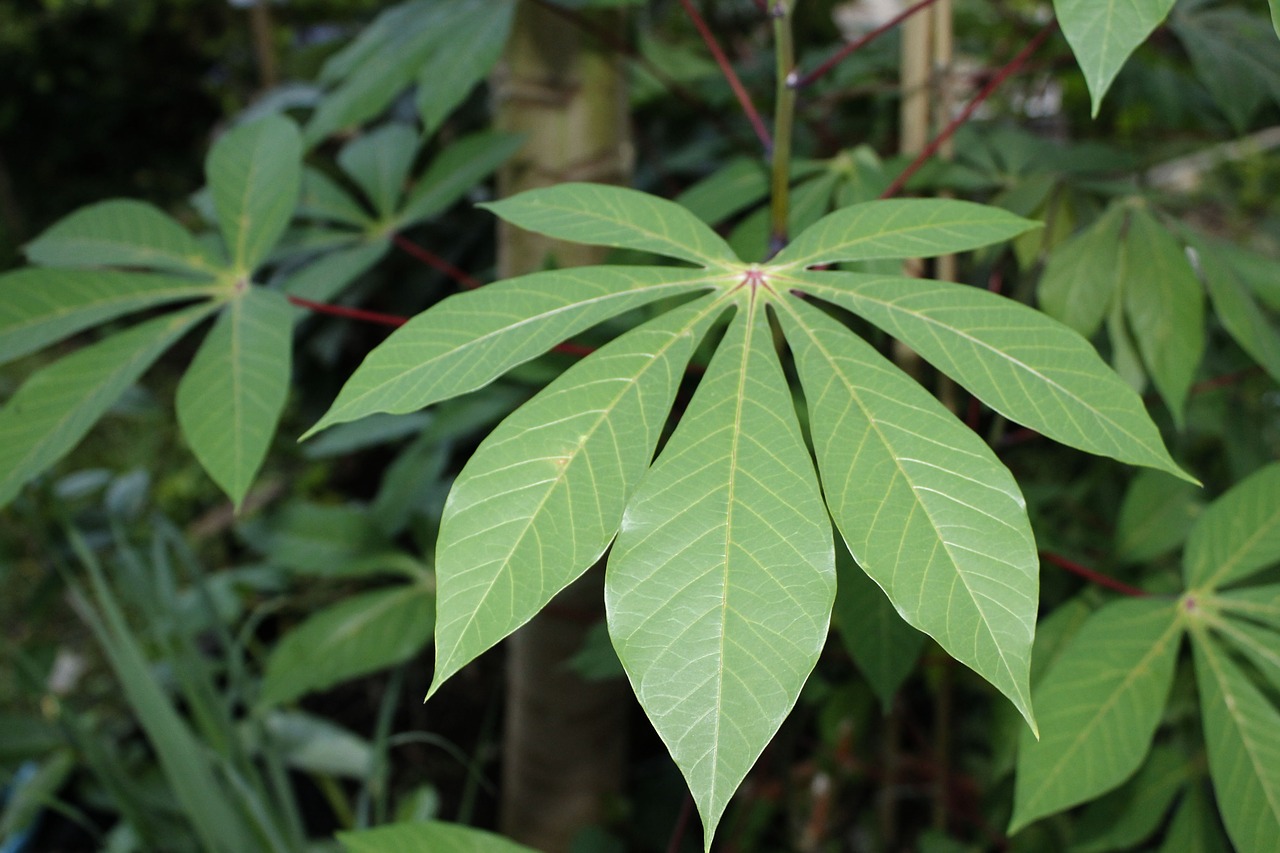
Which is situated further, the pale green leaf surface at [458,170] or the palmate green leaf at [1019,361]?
the pale green leaf surface at [458,170]

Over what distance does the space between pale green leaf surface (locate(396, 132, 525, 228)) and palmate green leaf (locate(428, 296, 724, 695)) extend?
0.41m

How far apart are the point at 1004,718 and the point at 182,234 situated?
0.71 metres

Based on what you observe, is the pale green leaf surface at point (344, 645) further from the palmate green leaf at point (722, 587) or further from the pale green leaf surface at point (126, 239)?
the palmate green leaf at point (722, 587)

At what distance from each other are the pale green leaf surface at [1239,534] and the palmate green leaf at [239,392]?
51 cm

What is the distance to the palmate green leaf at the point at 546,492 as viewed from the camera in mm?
317

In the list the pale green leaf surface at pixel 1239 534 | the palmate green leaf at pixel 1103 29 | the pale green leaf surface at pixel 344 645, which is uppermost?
the palmate green leaf at pixel 1103 29

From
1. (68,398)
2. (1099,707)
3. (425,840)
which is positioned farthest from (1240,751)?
(68,398)

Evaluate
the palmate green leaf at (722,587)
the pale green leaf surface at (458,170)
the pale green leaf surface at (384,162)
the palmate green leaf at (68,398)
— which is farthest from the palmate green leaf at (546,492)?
the pale green leaf surface at (384,162)

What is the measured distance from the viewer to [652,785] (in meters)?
1.22

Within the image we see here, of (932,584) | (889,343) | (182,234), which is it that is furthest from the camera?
(889,343)

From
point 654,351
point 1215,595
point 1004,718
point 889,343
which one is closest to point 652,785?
point 1004,718

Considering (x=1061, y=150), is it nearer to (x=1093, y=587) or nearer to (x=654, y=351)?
(x=1093, y=587)

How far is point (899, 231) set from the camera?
42cm

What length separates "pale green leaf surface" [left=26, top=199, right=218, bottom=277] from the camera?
61cm
